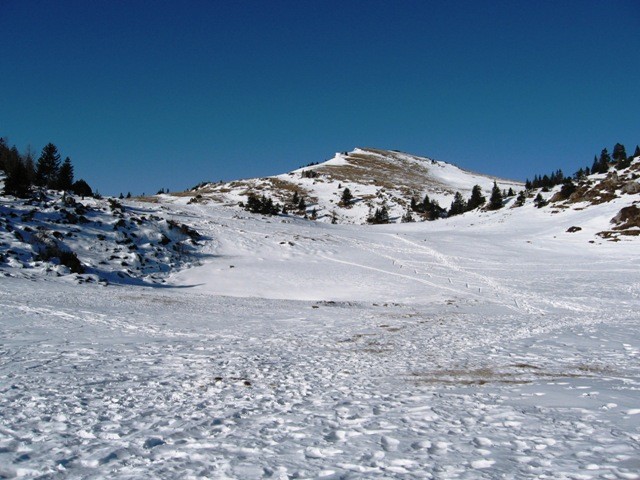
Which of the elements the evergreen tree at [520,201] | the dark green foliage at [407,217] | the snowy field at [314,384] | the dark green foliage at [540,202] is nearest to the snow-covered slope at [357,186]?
the dark green foliage at [407,217]

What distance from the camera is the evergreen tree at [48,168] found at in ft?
122

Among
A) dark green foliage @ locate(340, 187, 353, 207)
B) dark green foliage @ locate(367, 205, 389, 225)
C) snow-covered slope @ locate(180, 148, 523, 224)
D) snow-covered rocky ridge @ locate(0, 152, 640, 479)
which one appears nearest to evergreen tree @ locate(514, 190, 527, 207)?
snow-covered slope @ locate(180, 148, 523, 224)

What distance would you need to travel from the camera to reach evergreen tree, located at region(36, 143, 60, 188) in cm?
3716

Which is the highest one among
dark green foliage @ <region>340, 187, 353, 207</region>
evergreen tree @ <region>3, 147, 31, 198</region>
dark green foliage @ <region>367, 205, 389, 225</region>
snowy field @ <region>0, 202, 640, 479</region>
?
dark green foliage @ <region>340, 187, 353, 207</region>

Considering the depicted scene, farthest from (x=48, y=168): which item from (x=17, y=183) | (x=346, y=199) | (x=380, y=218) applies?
(x=346, y=199)

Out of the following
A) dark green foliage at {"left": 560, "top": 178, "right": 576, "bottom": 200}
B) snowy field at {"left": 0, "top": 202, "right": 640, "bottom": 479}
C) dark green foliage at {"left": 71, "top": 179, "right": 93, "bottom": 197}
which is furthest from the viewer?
dark green foliage at {"left": 560, "top": 178, "right": 576, "bottom": 200}

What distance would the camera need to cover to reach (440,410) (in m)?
6.62

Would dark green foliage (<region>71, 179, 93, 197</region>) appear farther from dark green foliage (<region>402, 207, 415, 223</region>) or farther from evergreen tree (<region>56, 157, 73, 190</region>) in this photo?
dark green foliage (<region>402, 207, 415, 223</region>)

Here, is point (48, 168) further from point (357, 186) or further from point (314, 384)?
point (357, 186)

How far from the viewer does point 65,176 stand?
126ft

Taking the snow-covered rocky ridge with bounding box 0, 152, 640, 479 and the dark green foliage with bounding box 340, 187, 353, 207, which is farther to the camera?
the dark green foliage with bounding box 340, 187, 353, 207

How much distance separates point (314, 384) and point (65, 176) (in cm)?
3891

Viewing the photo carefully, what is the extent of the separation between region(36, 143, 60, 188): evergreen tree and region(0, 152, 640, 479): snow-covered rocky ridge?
41.8 feet

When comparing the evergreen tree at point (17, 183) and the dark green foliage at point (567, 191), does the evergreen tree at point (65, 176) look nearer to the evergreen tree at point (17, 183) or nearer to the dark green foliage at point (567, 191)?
the evergreen tree at point (17, 183)
